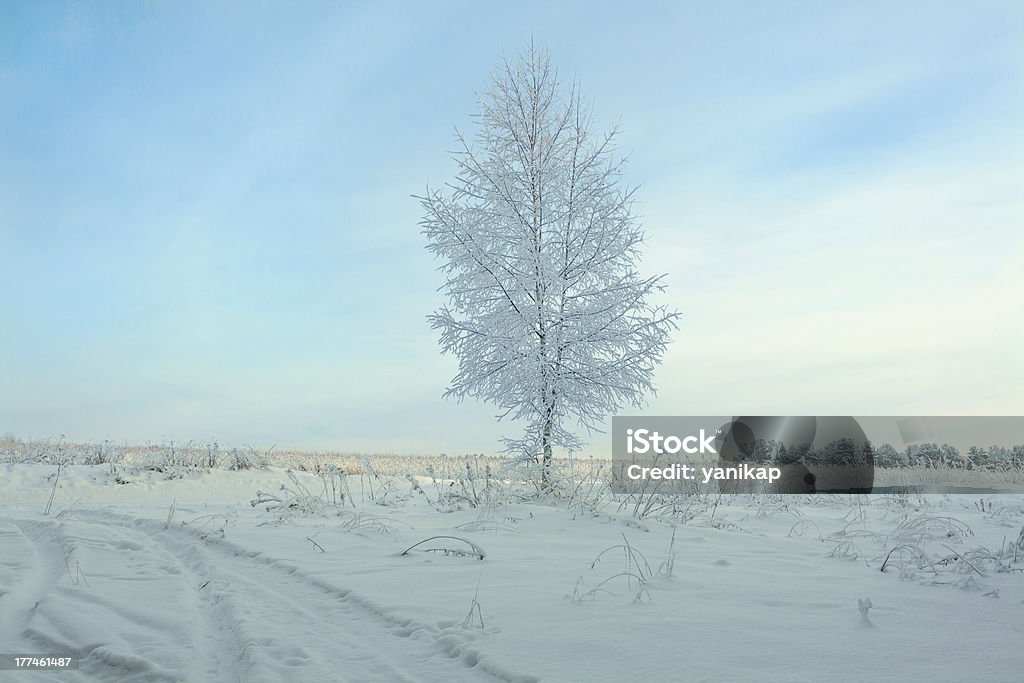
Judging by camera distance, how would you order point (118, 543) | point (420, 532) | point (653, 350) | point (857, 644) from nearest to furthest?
point (857, 644) < point (118, 543) < point (420, 532) < point (653, 350)

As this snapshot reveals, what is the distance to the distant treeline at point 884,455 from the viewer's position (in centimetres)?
1705

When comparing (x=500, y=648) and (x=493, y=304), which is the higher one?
(x=493, y=304)

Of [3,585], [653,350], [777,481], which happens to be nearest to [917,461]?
[777,481]

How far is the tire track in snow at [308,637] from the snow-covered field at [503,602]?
0.5 inches

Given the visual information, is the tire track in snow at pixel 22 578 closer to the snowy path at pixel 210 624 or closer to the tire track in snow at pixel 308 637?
the snowy path at pixel 210 624

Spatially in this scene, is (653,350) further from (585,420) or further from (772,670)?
(772,670)

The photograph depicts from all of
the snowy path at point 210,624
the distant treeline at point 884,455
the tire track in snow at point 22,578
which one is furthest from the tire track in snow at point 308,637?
the distant treeline at point 884,455

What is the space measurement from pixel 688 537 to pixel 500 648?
3.85 metres

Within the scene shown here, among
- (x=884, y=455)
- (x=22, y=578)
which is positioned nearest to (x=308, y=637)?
(x=22, y=578)

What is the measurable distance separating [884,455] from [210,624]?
2143cm

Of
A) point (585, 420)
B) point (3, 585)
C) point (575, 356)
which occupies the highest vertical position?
point (575, 356)

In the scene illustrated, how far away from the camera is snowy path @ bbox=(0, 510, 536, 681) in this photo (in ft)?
9.43

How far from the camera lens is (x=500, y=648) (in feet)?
9.64

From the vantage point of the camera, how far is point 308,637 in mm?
3279
